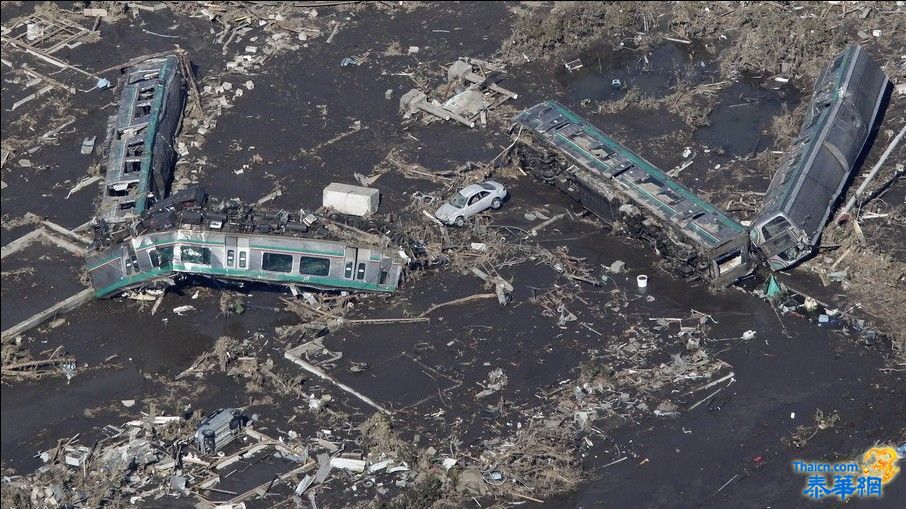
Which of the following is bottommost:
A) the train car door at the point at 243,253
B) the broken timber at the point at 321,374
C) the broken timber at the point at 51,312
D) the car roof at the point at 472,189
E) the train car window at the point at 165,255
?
the broken timber at the point at 51,312

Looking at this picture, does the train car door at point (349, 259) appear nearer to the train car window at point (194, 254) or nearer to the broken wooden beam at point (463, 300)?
the broken wooden beam at point (463, 300)

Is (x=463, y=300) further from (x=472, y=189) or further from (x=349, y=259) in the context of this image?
(x=472, y=189)

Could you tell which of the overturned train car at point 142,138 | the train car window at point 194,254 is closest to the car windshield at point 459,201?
the train car window at point 194,254

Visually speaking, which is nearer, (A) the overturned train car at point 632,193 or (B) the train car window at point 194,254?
(A) the overturned train car at point 632,193

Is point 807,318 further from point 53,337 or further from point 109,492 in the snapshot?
Answer: point 53,337

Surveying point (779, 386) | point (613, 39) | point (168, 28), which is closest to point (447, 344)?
point (779, 386)

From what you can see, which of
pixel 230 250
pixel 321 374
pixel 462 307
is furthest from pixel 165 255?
pixel 462 307
